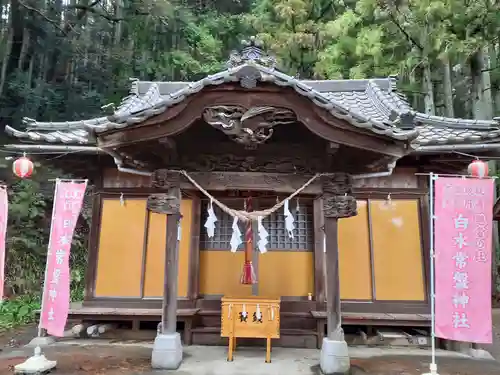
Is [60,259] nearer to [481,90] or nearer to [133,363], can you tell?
[133,363]

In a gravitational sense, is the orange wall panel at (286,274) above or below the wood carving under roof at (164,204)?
below

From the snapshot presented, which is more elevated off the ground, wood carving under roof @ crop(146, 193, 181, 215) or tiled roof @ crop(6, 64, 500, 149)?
tiled roof @ crop(6, 64, 500, 149)

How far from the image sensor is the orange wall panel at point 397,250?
7.72 meters

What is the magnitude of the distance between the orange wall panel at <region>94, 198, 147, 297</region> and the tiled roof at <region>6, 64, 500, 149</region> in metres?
1.66

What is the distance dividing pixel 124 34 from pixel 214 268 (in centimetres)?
1701

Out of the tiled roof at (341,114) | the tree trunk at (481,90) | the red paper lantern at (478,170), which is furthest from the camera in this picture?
the tree trunk at (481,90)

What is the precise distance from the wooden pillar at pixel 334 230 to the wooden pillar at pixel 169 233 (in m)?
2.24

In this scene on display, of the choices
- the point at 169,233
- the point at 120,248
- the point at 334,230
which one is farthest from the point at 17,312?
the point at 334,230

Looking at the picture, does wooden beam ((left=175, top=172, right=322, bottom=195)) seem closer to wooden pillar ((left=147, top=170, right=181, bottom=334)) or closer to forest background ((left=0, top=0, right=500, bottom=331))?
wooden pillar ((left=147, top=170, right=181, bottom=334))

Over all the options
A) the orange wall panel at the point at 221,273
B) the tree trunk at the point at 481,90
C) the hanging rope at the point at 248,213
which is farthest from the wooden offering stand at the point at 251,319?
the tree trunk at the point at 481,90

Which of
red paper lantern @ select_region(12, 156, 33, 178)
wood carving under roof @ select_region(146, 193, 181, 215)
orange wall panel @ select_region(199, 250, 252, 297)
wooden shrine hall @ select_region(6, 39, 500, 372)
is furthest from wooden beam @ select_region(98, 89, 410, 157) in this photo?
orange wall panel @ select_region(199, 250, 252, 297)

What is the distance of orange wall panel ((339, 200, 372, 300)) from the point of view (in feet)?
25.4

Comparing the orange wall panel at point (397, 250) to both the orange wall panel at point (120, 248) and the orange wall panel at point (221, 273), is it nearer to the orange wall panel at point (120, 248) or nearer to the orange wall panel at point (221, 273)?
the orange wall panel at point (221, 273)

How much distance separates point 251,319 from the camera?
6.36 metres
